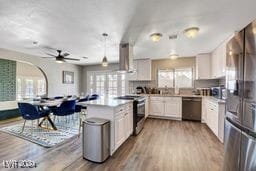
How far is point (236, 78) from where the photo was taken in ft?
4.96

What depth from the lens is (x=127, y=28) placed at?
2.82 m

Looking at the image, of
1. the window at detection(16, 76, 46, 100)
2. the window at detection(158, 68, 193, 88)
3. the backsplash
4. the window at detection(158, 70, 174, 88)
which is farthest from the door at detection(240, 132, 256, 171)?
the window at detection(16, 76, 46, 100)

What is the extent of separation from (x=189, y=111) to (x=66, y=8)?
4651 mm

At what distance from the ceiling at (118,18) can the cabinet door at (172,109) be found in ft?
7.87

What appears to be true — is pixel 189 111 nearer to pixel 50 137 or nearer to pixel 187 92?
pixel 187 92

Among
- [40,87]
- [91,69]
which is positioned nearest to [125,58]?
[91,69]

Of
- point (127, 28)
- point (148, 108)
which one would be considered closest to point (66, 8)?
point (127, 28)

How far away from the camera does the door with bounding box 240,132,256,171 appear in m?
1.15

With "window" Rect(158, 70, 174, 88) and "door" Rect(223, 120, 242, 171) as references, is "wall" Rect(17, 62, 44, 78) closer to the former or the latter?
"window" Rect(158, 70, 174, 88)

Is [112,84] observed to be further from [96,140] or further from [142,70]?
[96,140]

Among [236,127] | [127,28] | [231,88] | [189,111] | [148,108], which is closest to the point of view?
[236,127]

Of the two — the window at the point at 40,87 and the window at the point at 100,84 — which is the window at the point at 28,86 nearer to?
the window at the point at 40,87

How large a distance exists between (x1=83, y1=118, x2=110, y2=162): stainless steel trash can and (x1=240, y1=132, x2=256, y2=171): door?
5.89 ft

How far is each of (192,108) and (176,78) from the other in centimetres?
140
